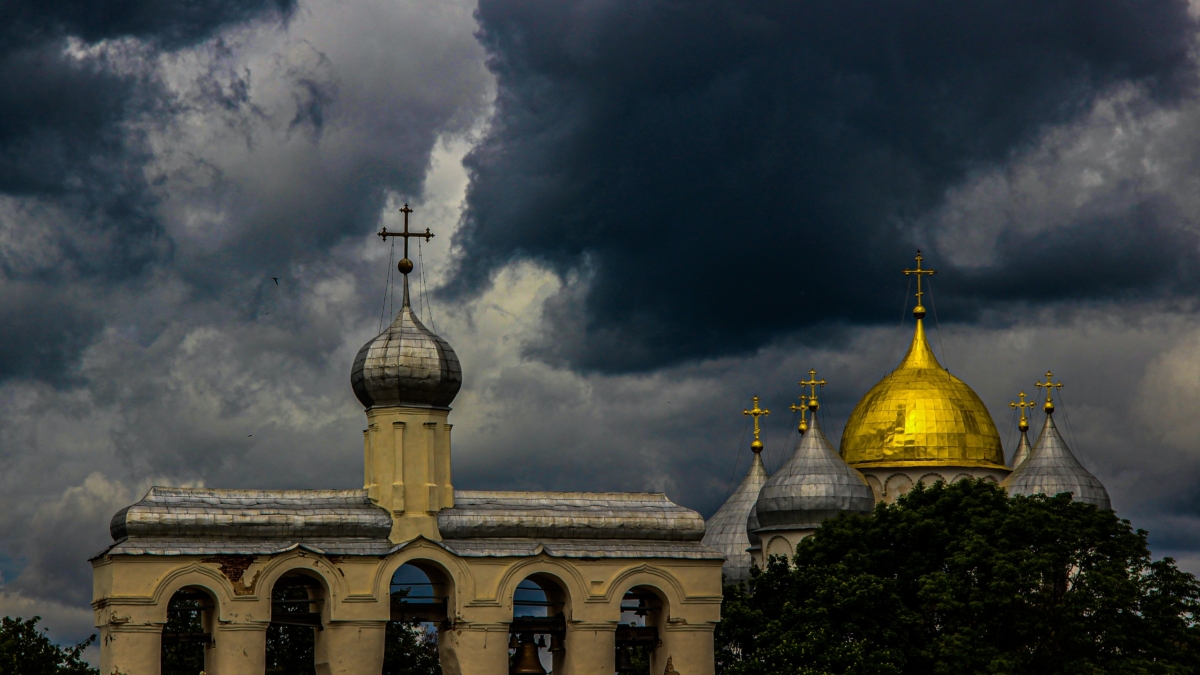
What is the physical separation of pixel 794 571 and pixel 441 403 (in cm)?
1080

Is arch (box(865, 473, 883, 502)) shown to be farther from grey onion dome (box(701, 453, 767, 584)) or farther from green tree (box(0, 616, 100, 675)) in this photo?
green tree (box(0, 616, 100, 675))

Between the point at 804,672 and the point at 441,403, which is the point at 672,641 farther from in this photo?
the point at 441,403

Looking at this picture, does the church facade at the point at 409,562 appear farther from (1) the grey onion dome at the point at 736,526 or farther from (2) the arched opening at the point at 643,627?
(1) the grey onion dome at the point at 736,526

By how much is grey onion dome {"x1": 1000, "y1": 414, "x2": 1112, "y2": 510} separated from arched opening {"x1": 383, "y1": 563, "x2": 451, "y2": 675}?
18.5m

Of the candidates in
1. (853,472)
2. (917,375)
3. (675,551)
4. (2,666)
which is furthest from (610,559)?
(917,375)

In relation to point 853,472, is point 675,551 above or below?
below

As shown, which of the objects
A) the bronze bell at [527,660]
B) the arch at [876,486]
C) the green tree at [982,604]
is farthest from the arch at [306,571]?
the arch at [876,486]

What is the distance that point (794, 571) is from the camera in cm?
4538

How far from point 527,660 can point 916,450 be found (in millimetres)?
27206

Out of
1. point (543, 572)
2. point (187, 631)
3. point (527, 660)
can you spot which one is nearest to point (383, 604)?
point (543, 572)

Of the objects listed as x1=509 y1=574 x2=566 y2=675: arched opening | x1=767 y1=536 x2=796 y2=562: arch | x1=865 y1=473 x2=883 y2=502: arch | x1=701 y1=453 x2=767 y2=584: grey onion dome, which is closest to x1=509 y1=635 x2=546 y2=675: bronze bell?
x1=509 y1=574 x2=566 y2=675: arched opening

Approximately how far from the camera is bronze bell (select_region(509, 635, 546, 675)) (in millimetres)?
39094

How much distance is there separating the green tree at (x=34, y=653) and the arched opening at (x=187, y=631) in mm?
2209

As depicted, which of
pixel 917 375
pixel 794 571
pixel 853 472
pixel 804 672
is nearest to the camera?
pixel 804 672
